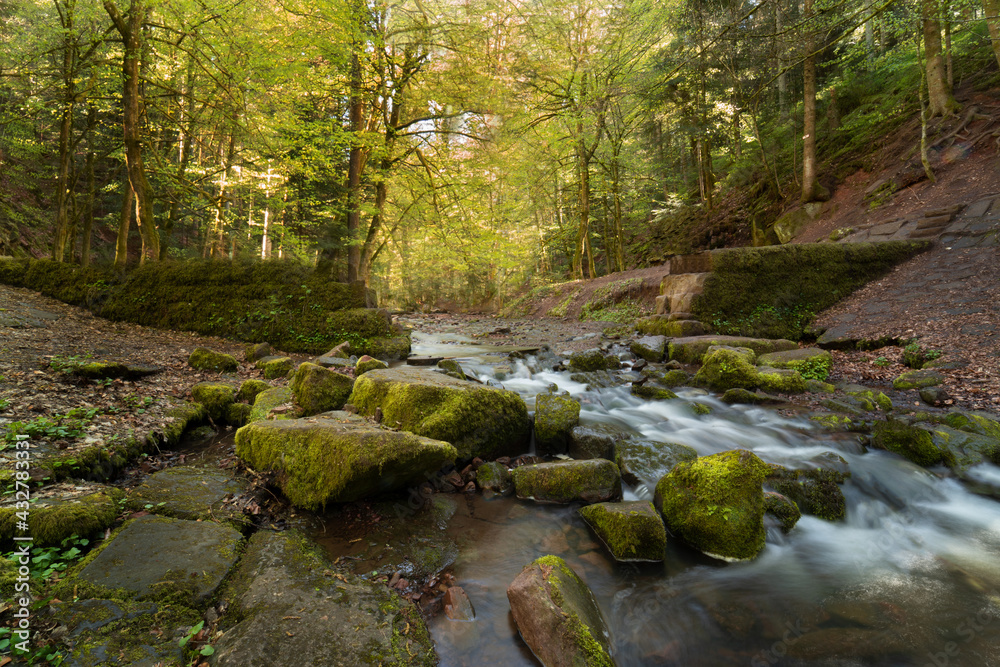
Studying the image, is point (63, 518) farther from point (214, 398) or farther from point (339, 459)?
point (214, 398)

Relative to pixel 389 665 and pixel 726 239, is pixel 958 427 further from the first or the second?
pixel 726 239

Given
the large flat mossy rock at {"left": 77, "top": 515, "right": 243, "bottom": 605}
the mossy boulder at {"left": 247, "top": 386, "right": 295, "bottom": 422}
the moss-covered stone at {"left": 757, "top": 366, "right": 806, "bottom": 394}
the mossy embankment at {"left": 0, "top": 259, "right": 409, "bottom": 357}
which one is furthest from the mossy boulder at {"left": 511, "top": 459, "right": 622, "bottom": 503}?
the mossy embankment at {"left": 0, "top": 259, "right": 409, "bottom": 357}

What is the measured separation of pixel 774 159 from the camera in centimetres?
1662

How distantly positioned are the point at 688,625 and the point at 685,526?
0.80 metres

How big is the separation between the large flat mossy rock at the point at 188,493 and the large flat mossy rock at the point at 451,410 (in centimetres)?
151

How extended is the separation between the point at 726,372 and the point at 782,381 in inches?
31.0

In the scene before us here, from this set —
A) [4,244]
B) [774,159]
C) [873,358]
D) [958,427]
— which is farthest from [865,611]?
[4,244]

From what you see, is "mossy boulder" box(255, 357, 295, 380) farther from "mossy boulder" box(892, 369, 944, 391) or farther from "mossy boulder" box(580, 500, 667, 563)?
"mossy boulder" box(892, 369, 944, 391)

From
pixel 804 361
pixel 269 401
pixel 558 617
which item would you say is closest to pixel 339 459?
pixel 558 617

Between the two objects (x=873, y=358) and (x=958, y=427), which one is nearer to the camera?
(x=958, y=427)

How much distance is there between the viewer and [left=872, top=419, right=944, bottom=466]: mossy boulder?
4.55m

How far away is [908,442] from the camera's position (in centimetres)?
467

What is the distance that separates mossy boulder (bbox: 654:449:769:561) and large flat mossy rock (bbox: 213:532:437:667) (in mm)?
2243

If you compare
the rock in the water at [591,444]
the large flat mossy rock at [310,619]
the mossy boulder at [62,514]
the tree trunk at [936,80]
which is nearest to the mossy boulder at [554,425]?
the rock in the water at [591,444]
